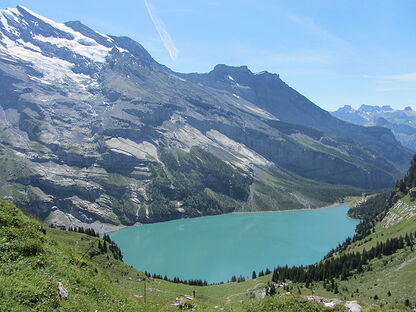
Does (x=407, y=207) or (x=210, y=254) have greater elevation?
(x=407, y=207)

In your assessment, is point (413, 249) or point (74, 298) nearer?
point (74, 298)

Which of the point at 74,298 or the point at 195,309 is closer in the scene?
the point at 74,298

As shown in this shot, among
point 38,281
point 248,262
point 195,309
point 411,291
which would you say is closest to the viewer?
point 38,281

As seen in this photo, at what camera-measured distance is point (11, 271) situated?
19.9 m

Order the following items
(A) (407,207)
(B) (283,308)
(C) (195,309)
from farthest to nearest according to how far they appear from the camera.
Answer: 1. (A) (407,207)
2. (C) (195,309)
3. (B) (283,308)

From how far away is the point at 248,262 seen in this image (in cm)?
16850

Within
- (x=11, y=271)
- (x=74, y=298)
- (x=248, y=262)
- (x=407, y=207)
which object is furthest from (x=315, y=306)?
(x=248, y=262)

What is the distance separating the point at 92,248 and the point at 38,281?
6328cm

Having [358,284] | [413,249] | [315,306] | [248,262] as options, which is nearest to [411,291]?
[358,284]

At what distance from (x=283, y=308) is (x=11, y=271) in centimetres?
1663

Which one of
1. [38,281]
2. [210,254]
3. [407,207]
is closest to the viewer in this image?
[38,281]

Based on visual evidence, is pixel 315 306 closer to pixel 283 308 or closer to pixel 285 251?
pixel 283 308

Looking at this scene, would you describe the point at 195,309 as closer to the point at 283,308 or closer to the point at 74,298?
the point at 283,308

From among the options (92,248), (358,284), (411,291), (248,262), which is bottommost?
(248,262)
